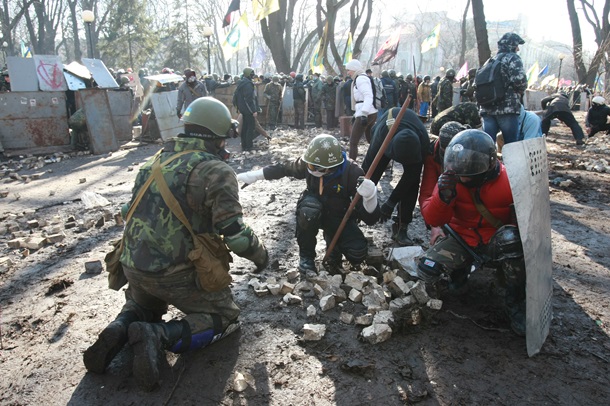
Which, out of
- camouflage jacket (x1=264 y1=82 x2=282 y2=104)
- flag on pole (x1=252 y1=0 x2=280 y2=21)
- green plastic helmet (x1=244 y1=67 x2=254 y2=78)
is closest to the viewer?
green plastic helmet (x1=244 y1=67 x2=254 y2=78)

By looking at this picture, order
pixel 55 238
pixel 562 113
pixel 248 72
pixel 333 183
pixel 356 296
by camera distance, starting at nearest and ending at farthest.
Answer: pixel 356 296
pixel 333 183
pixel 55 238
pixel 562 113
pixel 248 72

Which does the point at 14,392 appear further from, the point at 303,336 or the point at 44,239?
the point at 44,239

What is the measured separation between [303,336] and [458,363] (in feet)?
3.23

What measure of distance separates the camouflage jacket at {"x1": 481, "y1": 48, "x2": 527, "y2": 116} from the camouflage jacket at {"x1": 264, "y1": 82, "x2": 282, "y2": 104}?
10102mm

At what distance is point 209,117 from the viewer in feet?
8.84

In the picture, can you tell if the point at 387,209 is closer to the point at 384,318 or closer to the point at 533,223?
the point at 384,318

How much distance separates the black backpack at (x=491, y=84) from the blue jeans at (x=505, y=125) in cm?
21

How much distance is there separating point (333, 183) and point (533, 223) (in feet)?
5.39

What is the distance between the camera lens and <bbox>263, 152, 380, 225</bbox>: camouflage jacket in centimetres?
374

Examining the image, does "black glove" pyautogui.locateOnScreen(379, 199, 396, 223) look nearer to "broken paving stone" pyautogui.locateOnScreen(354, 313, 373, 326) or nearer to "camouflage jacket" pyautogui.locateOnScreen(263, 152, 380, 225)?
"camouflage jacket" pyautogui.locateOnScreen(263, 152, 380, 225)

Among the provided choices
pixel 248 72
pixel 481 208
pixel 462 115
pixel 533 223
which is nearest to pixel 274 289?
pixel 481 208

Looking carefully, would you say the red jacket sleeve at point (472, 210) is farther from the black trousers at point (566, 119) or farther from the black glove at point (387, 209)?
the black trousers at point (566, 119)

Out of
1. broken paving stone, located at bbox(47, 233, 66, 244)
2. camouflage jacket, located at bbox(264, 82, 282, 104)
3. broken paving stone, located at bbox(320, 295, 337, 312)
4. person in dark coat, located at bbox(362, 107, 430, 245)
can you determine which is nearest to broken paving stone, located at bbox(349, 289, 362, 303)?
broken paving stone, located at bbox(320, 295, 337, 312)

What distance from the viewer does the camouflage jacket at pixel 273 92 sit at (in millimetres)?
14555
